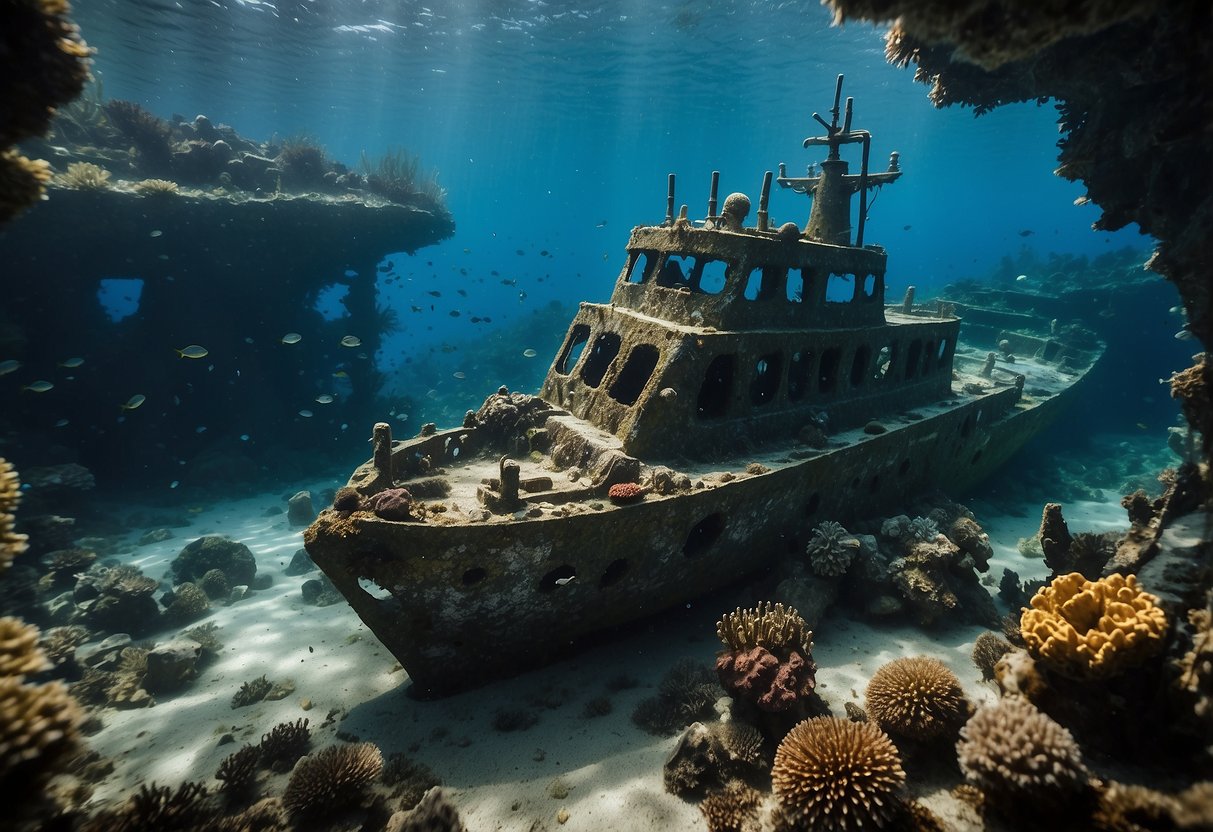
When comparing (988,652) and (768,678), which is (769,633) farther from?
(988,652)

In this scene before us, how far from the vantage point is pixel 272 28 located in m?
31.8

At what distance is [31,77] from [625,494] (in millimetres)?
6649

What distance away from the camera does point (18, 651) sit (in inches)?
132

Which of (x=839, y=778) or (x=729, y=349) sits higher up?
(x=729, y=349)

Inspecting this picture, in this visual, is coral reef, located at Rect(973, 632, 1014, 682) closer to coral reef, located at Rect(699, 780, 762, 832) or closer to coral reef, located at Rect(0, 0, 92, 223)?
coral reef, located at Rect(699, 780, 762, 832)

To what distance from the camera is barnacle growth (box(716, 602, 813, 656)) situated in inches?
261

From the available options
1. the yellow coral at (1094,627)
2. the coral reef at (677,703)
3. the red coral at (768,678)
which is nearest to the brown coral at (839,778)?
the red coral at (768,678)

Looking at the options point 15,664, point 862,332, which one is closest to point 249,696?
point 15,664

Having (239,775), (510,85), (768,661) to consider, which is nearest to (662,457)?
(768,661)

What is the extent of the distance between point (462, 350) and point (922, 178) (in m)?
119

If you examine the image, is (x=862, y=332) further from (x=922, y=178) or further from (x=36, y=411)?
(x=922, y=178)

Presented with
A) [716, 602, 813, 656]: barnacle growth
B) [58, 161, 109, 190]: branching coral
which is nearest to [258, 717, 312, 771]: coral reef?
[716, 602, 813, 656]: barnacle growth

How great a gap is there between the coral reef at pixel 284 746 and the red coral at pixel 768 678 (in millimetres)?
5936

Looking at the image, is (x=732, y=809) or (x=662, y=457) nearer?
(x=732, y=809)
